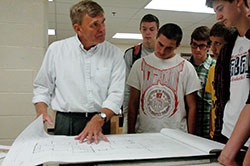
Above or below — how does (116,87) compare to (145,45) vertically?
below

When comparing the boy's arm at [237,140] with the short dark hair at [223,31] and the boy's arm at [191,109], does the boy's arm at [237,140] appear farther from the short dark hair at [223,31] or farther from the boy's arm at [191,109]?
the short dark hair at [223,31]

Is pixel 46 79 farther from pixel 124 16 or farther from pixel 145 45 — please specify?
pixel 124 16

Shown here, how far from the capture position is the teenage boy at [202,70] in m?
1.83

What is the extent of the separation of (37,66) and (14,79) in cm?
23

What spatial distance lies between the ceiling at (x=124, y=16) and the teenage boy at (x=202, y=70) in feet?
7.66

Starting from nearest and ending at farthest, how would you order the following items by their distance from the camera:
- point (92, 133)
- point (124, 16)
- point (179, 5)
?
1. point (92, 133)
2. point (179, 5)
3. point (124, 16)

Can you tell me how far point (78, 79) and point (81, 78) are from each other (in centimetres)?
2

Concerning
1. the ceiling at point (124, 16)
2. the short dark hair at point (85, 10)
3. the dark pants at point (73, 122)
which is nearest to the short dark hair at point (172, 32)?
the short dark hair at point (85, 10)

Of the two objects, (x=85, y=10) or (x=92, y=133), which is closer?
(x=92, y=133)

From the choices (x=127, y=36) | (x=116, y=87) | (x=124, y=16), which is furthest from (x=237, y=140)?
(x=127, y=36)

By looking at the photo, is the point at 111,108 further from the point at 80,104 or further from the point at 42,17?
the point at 42,17

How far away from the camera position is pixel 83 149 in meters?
0.85

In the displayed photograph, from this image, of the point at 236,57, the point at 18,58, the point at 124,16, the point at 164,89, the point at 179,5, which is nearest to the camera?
the point at 236,57

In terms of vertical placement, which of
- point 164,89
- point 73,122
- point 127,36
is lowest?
point 73,122
